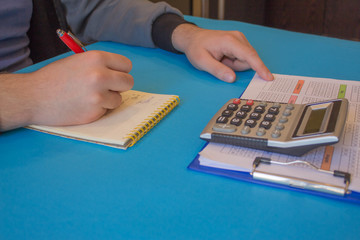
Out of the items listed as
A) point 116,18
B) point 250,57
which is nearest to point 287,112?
point 250,57

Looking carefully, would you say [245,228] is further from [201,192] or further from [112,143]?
[112,143]

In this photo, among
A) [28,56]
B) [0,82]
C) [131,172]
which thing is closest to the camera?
[131,172]

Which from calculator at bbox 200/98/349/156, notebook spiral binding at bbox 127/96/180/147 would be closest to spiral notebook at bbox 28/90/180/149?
notebook spiral binding at bbox 127/96/180/147

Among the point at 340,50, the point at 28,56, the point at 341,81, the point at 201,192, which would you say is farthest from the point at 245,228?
the point at 28,56

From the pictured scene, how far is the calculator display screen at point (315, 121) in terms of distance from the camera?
1.38 ft

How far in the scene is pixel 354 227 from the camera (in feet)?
1.09

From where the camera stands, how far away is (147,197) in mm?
395

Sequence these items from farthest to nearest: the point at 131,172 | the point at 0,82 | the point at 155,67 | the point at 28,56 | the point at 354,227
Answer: the point at 28,56 → the point at 155,67 → the point at 0,82 → the point at 131,172 → the point at 354,227

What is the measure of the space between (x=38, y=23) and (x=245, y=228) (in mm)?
914

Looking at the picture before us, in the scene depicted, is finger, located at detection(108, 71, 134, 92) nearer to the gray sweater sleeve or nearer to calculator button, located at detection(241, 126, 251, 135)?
calculator button, located at detection(241, 126, 251, 135)

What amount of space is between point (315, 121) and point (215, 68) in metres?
0.30

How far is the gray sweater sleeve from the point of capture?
0.91 meters

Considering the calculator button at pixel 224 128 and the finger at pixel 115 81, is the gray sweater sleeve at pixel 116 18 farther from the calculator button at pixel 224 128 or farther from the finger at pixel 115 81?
the calculator button at pixel 224 128

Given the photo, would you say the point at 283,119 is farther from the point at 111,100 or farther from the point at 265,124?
the point at 111,100
